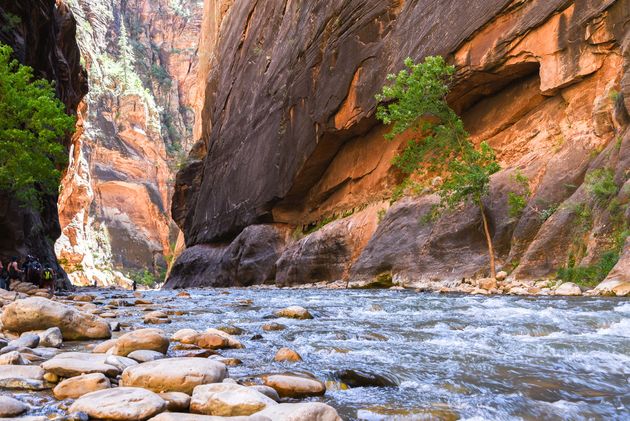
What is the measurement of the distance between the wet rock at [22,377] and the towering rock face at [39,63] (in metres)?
17.4

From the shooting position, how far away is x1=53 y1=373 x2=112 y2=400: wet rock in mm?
3363

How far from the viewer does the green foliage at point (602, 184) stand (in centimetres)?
1121

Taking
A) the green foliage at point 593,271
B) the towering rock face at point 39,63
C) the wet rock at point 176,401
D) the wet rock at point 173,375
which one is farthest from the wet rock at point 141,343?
the towering rock face at point 39,63

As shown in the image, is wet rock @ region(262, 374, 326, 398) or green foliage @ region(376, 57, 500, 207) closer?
wet rock @ region(262, 374, 326, 398)

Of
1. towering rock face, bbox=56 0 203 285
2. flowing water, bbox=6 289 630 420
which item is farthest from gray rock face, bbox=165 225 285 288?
towering rock face, bbox=56 0 203 285

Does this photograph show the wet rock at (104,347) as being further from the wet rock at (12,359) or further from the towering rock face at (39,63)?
the towering rock face at (39,63)

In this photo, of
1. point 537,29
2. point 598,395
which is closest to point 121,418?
point 598,395

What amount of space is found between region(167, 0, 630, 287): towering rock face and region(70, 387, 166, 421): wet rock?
10.3 m

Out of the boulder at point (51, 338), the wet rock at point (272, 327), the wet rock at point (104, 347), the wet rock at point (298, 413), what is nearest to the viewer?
the wet rock at point (298, 413)

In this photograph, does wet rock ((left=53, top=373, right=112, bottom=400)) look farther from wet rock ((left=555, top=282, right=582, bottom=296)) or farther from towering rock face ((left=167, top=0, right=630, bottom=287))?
towering rock face ((left=167, top=0, right=630, bottom=287))

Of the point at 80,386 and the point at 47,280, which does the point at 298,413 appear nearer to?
the point at 80,386

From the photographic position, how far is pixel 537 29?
54.3ft

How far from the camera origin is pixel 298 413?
9.24 feet

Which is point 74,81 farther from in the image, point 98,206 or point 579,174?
point 98,206
